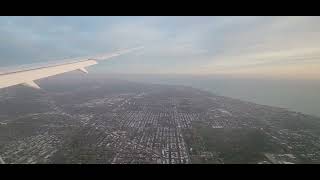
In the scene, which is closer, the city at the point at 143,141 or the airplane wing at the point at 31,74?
the airplane wing at the point at 31,74

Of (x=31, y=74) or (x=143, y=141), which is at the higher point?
(x=31, y=74)

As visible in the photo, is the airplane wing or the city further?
the city

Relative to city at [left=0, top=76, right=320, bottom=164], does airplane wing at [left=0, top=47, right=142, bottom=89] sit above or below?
above

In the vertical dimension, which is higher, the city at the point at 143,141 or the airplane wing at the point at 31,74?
the airplane wing at the point at 31,74

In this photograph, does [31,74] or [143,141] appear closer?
[31,74]
